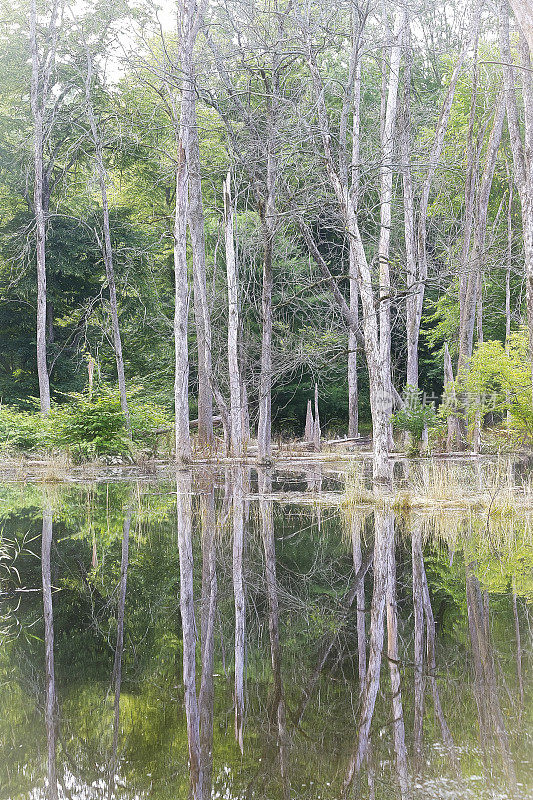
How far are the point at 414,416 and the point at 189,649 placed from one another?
1664 centimetres

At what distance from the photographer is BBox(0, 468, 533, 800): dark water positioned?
3.16m

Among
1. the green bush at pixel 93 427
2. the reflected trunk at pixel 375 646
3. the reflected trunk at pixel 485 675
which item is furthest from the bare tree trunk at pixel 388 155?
the reflected trunk at pixel 485 675

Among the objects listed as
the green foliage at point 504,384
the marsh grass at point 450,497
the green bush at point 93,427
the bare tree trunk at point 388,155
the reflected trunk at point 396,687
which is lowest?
the marsh grass at point 450,497

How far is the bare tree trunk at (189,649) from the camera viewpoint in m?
3.22

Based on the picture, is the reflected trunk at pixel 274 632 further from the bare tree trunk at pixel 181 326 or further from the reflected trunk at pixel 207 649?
the bare tree trunk at pixel 181 326

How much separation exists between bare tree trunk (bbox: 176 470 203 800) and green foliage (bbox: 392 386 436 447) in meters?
11.3

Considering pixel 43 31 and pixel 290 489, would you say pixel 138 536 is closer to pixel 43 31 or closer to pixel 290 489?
pixel 290 489

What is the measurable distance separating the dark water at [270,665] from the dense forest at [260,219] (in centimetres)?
555

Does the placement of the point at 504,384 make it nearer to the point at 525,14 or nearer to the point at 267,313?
the point at 267,313

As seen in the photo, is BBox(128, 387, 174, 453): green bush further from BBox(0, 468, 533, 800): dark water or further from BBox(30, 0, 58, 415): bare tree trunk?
BBox(0, 468, 533, 800): dark water

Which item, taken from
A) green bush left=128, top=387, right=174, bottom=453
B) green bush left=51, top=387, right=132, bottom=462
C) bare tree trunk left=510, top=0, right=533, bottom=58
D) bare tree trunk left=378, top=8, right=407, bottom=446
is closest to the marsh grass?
bare tree trunk left=378, top=8, right=407, bottom=446

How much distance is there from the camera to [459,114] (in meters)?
31.3

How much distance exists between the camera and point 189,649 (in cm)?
478

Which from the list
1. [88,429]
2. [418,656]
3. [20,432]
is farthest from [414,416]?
[418,656]
